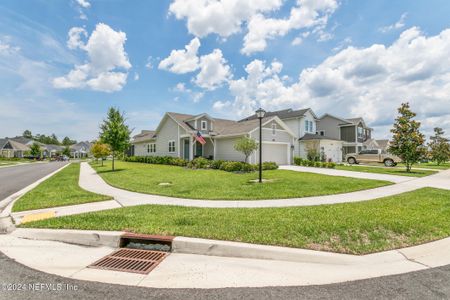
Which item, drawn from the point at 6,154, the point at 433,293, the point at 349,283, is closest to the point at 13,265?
the point at 349,283

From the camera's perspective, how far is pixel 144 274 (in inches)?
129

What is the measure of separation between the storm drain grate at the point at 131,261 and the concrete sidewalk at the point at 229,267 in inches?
4.7

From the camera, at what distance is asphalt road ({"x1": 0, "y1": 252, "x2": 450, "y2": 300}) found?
2.72m

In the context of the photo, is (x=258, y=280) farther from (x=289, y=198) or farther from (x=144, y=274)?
(x=289, y=198)

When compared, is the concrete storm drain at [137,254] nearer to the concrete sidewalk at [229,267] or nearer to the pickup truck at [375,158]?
the concrete sidewalk at [229,267]

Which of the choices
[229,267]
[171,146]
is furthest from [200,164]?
[229,267]

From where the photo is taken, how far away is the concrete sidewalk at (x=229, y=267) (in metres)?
3.08

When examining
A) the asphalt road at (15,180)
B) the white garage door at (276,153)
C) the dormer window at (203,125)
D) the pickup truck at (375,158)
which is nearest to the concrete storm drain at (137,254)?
the asphalt road at (15,180)

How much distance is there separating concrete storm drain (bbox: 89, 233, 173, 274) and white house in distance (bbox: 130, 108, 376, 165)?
54.1 ft

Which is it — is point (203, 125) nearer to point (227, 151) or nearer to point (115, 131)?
point (227, 151)

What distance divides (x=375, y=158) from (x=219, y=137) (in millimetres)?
17294

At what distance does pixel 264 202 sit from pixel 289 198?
1.08 m

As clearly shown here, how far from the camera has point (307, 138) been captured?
27156 millimetres

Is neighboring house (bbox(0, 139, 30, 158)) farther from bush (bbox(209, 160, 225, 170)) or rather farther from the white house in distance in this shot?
bush (bbox(209, 160, 225, 170))
